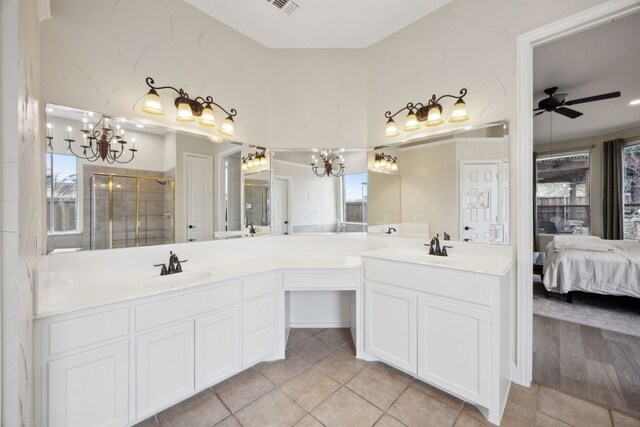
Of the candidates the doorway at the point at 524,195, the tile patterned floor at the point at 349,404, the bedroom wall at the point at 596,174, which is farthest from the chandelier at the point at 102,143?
the bedroom wall at the point at 596,174

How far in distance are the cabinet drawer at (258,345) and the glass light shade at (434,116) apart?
2082mm

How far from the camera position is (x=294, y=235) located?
2619mm

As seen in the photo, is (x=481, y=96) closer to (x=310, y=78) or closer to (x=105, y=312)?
(x=310, y=78)

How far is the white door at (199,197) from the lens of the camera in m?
2.09

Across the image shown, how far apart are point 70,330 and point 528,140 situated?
2.83 meters

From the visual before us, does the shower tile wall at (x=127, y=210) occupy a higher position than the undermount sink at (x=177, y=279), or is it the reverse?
the shower tile wall at (x=127, y=210)

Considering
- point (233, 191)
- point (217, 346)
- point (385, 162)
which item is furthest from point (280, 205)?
point (217, 346)

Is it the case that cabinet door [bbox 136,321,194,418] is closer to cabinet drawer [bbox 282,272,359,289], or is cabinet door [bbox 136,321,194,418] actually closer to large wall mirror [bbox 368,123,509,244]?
cabinet drawer [bbox 282,272,359,289]

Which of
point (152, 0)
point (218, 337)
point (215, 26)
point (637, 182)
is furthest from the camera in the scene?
point (637, 182)

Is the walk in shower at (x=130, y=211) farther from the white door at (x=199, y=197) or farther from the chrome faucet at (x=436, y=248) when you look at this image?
the chrome faucet at (x=436, y=248)

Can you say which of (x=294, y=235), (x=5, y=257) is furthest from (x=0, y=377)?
(x=294, y=235)

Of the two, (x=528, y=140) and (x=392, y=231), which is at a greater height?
(x=528, y=140)

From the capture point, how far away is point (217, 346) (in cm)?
172

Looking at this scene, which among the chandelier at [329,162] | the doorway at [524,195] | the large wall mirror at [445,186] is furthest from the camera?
the chandelier at [329,162]
